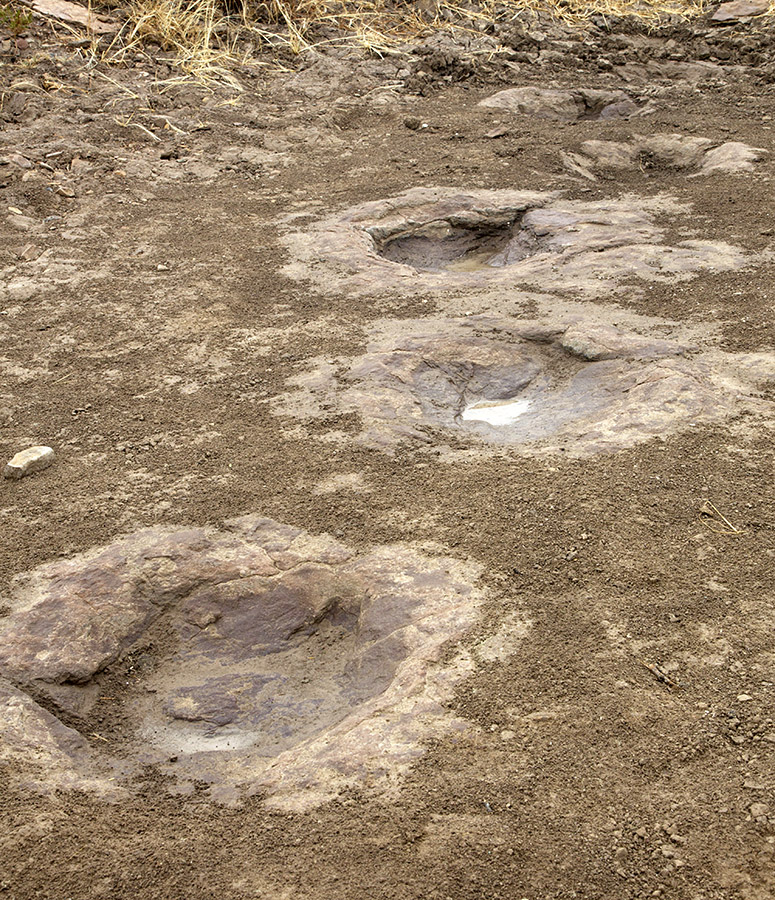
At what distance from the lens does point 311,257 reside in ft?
14.4

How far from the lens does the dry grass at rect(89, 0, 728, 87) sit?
6.75 m

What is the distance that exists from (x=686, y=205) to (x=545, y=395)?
1.87 m

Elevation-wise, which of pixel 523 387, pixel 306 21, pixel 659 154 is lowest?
pixel 523 387

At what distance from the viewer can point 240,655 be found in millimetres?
2340

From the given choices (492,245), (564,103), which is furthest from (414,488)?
(564,103)

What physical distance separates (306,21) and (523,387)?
16.4 feet

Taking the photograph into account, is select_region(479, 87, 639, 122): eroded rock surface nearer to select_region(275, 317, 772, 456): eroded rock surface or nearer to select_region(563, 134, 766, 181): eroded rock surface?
select_region(563, 134, 766, 181): eroded rock surface

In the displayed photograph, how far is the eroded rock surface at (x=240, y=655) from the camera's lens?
1.96 m

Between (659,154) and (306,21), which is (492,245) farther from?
(306,21)

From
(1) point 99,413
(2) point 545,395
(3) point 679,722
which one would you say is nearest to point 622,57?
(2) point 545,395

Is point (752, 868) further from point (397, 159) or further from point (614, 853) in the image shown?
point (397, 159)

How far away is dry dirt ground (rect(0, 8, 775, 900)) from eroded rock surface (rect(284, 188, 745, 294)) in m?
0.04

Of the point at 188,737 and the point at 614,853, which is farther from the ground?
the point at 614,853

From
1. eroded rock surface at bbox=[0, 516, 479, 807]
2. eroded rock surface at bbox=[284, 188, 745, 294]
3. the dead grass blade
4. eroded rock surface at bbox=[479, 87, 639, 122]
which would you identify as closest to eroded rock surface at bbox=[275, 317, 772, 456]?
the dead grass blade
